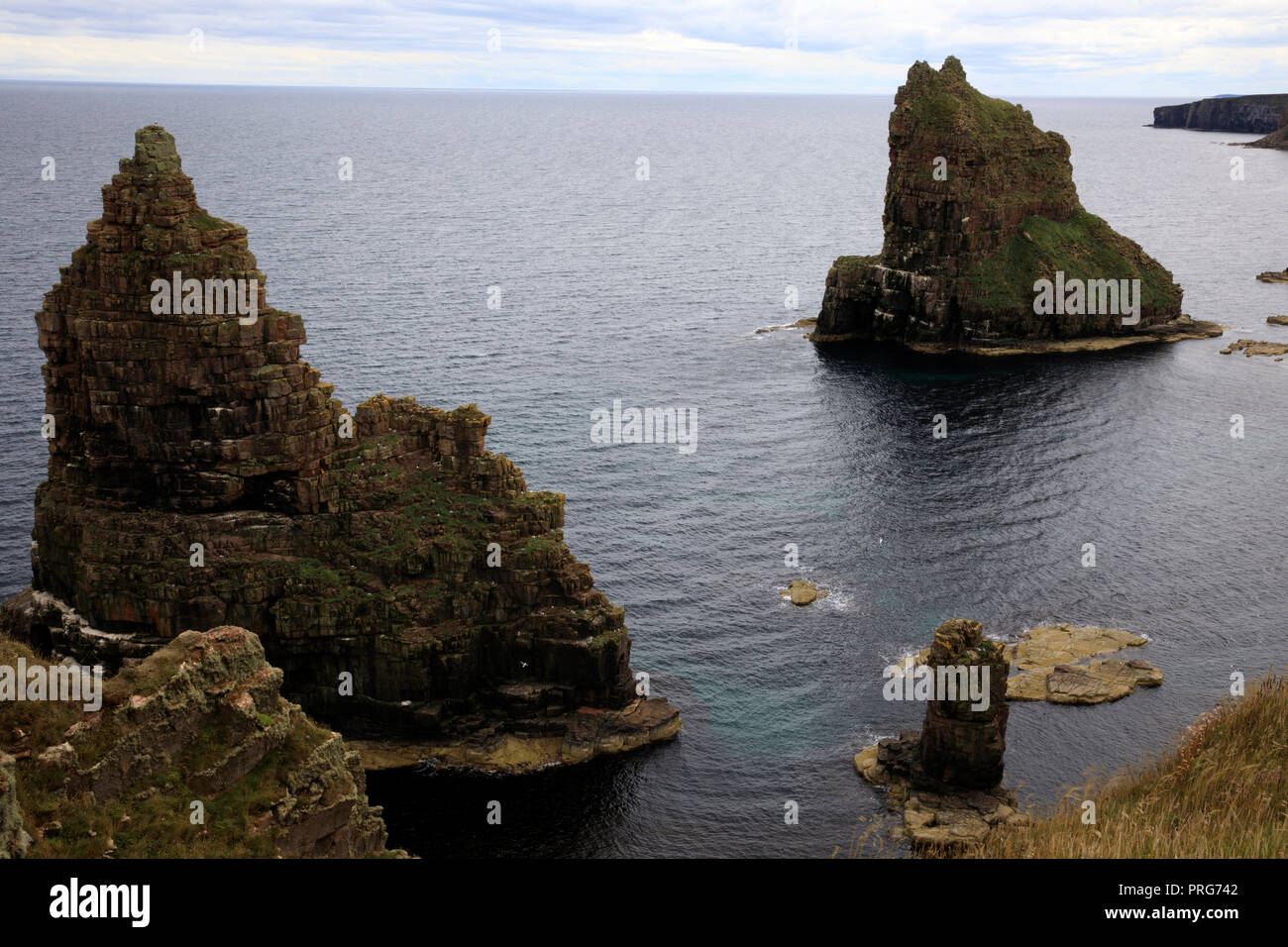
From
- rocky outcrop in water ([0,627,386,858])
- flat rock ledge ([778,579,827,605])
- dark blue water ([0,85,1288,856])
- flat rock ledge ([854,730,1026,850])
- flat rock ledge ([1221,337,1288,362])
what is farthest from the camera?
flat rock ledge ([1221,337,1288,362])

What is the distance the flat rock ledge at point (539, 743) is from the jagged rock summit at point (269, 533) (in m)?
0.17

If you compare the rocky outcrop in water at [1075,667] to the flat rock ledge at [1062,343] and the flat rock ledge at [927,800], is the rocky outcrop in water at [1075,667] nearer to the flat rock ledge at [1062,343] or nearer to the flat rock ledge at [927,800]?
the flat rock ledge at [927,800]

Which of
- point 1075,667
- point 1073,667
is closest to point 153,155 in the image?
point 1073,667

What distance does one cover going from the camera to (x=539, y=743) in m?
82.9

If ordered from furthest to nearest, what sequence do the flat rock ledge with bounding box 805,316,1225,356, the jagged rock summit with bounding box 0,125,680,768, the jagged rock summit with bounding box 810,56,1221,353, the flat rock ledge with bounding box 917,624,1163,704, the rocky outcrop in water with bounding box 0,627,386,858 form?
the jagged rock summit with bounding box 810,56,1221,353
the flat rock ledge with bounding box 805,316,1225,356
the flat rock ledge with bounding box 917,624,1163,704
the jagged rock summit with bounding box 0,125,680,768
the rocky outcrop in water with bounding box 0,627,386,858

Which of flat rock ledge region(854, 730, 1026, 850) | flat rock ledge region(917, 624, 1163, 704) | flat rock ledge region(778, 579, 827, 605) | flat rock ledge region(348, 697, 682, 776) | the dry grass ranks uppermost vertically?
the dry grass

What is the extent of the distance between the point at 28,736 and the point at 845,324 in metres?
157

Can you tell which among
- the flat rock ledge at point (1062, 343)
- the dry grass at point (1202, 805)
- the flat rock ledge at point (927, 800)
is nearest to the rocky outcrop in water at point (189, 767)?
the dry grass at point (1202, 805)

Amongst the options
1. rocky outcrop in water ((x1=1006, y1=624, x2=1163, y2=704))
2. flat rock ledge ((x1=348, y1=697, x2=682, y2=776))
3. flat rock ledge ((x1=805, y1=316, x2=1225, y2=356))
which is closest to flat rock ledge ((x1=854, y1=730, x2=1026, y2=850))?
rocky outcrop in water ((x1=1006, y1=624, x2=1163, y2=704))

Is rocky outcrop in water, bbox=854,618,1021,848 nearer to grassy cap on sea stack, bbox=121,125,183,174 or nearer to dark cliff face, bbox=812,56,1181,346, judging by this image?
grassy cap on sea stack, bbox=121,125,183,174

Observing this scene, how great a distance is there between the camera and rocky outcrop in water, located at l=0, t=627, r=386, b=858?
43469 mm

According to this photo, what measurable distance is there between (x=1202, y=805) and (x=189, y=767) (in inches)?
1499

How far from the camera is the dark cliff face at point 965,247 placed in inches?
7229

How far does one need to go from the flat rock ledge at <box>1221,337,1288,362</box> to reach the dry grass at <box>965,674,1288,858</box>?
13357 centimetres
